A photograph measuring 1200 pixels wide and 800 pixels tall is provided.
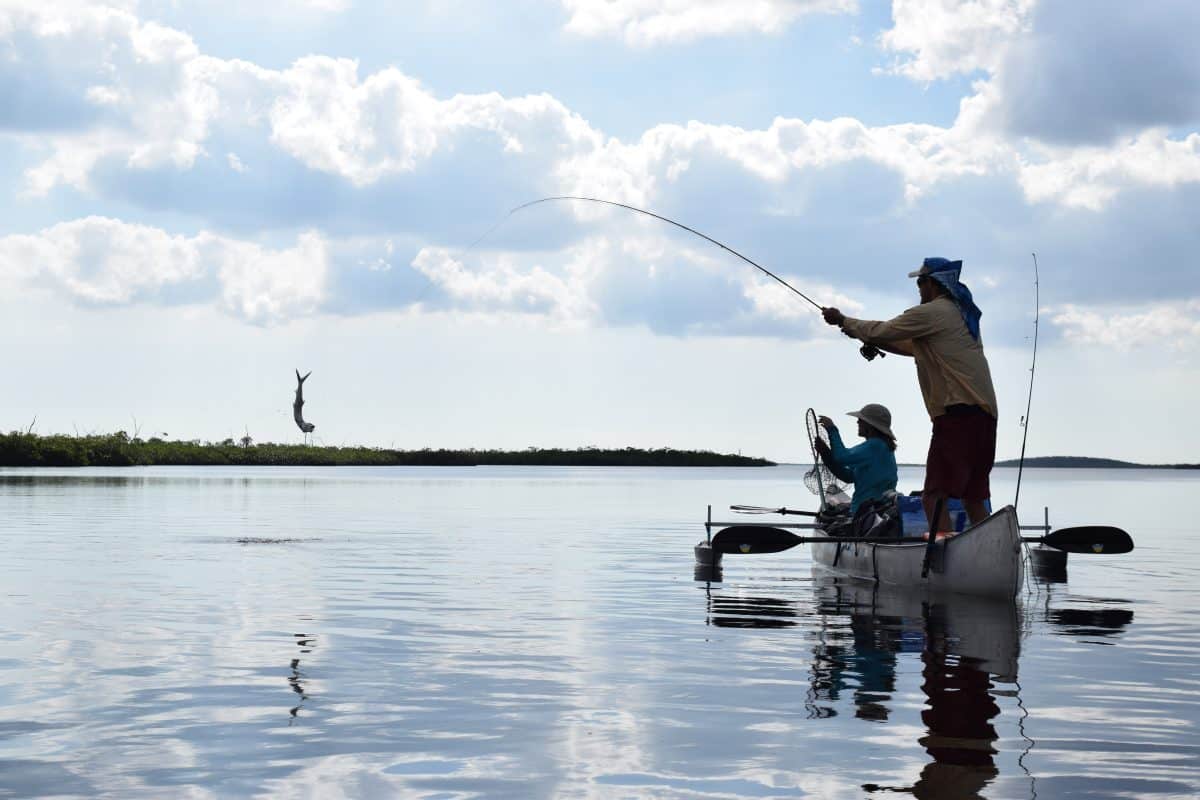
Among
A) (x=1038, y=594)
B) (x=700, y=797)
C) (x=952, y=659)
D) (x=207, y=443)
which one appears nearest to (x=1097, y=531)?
(x=1038, y=594)

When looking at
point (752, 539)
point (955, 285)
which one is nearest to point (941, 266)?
point (955, 285)

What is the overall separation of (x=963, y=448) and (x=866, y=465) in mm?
3624

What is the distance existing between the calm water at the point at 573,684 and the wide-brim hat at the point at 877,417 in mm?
1933

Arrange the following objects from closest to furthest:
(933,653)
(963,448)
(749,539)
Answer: (933,653) < (963,448) < (749,539)

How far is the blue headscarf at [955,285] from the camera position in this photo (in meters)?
13.6

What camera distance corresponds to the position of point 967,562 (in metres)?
14.1

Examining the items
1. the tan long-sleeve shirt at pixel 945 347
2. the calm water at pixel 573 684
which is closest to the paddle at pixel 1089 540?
the calm water at pixel 573 684

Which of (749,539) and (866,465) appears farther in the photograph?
(866,465)

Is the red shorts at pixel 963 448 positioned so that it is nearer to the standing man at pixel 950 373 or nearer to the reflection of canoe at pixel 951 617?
the standing man at pixel 950 373

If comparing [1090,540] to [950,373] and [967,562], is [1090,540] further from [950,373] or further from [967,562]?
[950,373]

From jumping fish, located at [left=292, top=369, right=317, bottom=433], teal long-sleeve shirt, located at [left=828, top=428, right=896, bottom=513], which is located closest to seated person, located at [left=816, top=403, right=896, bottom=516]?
teal long-sleeve shirt, located at [left=828, top=428, right=896, bottom=513]

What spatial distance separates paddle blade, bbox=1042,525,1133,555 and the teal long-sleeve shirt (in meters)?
2.03

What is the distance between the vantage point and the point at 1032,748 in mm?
7023

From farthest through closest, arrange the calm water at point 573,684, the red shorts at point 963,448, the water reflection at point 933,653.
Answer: the red shorts at point 963,448, the water reflection at point 933,653, the calm water at point 573,684
